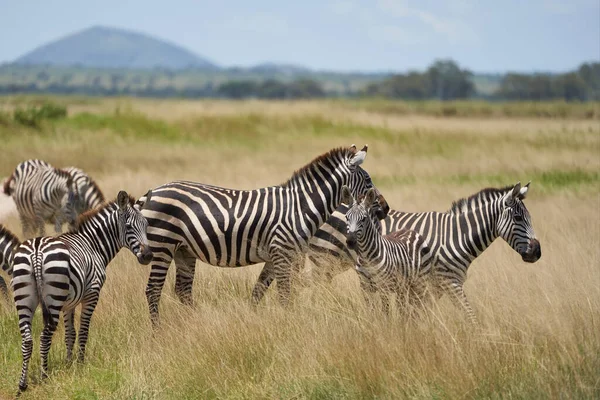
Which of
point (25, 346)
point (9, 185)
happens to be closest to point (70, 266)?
point (25, 346)

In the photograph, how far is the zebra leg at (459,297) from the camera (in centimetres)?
772

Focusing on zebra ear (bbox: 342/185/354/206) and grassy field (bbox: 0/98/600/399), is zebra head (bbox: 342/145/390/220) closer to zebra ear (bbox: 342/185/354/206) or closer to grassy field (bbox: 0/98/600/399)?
zebra ear (bbox: 342/185/354/206)

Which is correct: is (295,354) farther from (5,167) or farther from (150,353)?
(5,167)

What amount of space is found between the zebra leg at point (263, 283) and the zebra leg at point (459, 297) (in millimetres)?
1744

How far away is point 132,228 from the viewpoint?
770cm

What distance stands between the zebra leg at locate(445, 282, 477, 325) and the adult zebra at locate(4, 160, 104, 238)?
7.40 m

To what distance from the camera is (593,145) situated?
2545 cm

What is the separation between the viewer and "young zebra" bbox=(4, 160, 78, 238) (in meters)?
14.1

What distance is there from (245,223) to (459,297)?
2.18 metres

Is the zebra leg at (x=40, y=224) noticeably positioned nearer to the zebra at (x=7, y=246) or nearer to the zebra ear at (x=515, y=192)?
the zebra at (x=7, y=246)

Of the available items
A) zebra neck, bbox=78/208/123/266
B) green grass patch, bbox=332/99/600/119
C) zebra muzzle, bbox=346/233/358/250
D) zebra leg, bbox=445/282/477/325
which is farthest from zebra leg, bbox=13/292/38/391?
green grass patch, bbox=332/99/600/119

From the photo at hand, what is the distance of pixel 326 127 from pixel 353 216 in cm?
2382

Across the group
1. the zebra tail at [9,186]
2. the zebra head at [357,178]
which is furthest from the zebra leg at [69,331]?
the zebra tail at [9,186]

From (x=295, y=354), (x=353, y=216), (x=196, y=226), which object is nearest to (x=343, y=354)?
(x=295, y=354)
